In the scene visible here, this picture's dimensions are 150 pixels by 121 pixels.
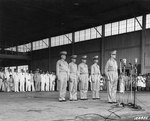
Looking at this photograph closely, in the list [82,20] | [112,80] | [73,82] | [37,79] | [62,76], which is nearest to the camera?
[112,80]

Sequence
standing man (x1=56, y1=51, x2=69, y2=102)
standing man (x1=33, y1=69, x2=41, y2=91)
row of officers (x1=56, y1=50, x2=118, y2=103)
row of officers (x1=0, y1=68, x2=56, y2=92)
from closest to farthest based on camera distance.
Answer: row of officers (x1=56, y1=50, x2=118, y2=103) < standing man (x1=56, y1=51, x2=69, y2=102) < row of officers (x1=0, y1=68, x2=56, y2=92) < standing man (x1=33, y1=69, x2=41, y2=91)

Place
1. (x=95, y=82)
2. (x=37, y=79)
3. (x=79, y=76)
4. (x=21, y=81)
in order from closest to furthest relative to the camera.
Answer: (x=95, y=82) → (x=79, y=76) → (x=21, y=81) → (x=37, y=79)

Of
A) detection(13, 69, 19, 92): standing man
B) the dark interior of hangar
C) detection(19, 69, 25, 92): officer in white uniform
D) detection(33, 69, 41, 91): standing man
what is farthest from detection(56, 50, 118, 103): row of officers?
the dark interior of hangar

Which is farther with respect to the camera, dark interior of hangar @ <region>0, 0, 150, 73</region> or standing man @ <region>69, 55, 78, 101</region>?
dark interior of hangar @ <region>0, 0, 150, 73</region>

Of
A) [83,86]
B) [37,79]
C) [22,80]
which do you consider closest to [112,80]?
[83,86]

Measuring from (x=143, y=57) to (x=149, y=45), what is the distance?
4.33 ft

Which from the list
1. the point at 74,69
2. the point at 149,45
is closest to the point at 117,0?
the point at 149,45

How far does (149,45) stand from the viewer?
86.5 feet

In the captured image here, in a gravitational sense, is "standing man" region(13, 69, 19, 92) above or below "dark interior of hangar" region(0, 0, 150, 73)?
below

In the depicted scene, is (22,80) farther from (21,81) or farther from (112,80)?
(112,80)

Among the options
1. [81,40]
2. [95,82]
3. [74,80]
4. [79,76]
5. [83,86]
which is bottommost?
[83,86]

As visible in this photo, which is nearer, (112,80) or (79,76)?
(112,80)

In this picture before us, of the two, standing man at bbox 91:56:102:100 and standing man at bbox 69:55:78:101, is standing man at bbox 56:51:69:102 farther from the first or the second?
standing man at bbox 91:56:102:100

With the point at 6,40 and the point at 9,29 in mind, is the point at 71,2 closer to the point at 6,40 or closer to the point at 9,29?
the point at 9,29
